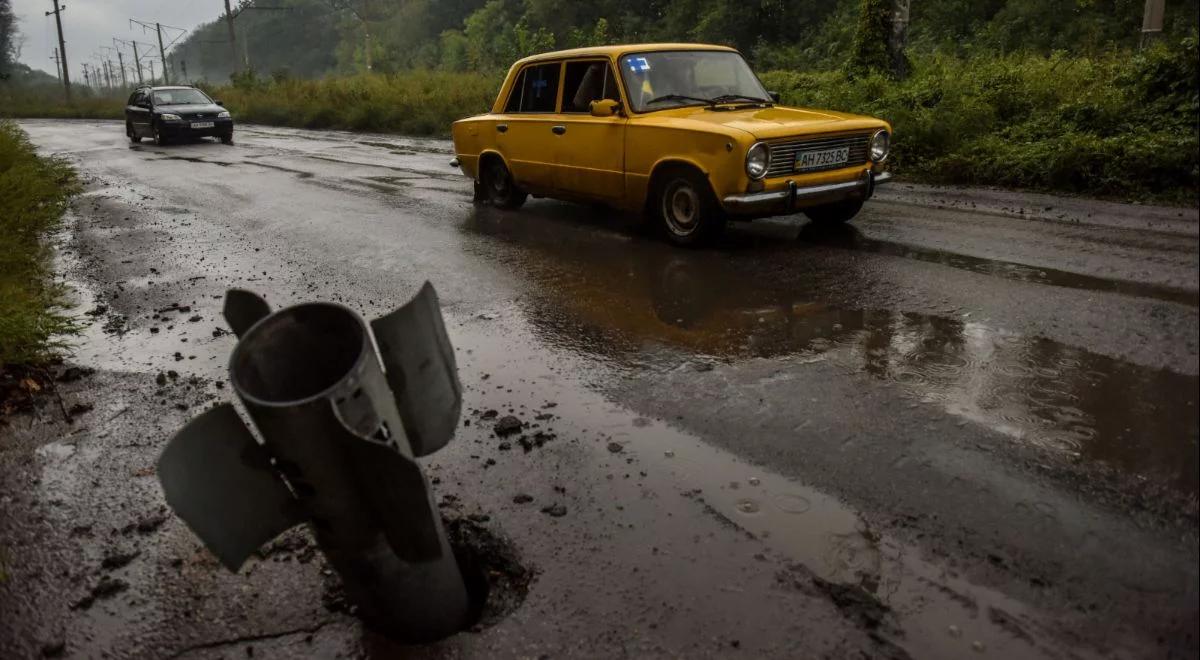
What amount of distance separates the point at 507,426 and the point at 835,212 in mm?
5032

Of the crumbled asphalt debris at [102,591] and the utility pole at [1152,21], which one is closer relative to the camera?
the crumbled asphalt debris at [102,591]

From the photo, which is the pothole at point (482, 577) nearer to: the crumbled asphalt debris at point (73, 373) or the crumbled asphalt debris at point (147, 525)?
the crumbled asphalt debris at point (147, 525)

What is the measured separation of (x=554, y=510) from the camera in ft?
10.5

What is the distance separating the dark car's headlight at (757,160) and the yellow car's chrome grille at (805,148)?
6 cm

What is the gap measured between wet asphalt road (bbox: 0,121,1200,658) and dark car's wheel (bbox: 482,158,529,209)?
8.94 ft

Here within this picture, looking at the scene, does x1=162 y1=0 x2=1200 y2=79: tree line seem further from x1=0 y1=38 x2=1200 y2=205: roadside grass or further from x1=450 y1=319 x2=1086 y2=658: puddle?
x1=450 y1=319 x2=1086 y2=658: puddle

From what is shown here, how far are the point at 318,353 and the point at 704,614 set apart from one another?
142 centimetres

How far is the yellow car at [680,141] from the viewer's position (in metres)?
6.71

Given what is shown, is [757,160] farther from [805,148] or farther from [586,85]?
[586,85]

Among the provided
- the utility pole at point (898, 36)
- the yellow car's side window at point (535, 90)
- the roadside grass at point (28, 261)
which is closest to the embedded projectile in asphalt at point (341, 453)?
the roadside grass at point (28, 261)

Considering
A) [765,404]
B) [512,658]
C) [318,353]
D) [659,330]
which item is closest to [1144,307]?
[765,404]

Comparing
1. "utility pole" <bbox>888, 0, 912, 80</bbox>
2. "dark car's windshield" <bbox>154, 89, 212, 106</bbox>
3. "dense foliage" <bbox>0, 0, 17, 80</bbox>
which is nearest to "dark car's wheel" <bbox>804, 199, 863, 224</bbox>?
"utility pole" <bbox>888, 0, 912, 80</bbox>

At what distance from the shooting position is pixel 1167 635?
7.57ft

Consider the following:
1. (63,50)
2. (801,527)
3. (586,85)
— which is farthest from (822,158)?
(63,50)
